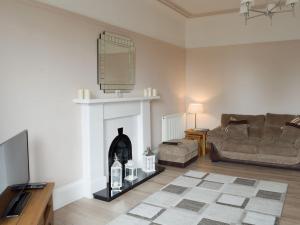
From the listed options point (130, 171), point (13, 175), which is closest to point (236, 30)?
point (130, 171)

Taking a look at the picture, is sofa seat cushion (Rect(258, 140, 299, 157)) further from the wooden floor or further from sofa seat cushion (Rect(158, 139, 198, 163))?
sofa seat cushion (Rect(158, 139, 198, 163))

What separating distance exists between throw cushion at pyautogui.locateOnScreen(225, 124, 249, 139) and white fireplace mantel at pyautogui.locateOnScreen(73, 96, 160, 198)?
72.9 inches

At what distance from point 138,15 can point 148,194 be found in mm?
2853

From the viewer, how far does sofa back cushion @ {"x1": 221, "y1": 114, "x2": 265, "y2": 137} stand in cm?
518

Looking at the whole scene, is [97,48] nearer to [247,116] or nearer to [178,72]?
[178,72]

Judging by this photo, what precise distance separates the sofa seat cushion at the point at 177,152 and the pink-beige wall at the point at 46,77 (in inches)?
72.1

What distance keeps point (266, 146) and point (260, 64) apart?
1887mm

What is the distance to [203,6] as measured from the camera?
534 cm

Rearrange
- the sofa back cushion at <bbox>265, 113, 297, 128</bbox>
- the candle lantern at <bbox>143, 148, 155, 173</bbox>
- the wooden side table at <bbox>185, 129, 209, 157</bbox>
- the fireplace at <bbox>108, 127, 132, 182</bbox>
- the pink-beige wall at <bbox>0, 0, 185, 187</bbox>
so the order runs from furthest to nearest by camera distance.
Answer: the wooden side table at <bbox>185, 129, 209, 157</bbox>
the sofa back cushion at <bbox>265, 113, 297, 128</bbox>
the candle lantern at <bbox>143, 148, 155, 173</bbox>
the fireplace at <bbox>108, 127, 132, 182</bbox>
the pink-beige wall at <bbox>0, 0, 185, 187</bbox>

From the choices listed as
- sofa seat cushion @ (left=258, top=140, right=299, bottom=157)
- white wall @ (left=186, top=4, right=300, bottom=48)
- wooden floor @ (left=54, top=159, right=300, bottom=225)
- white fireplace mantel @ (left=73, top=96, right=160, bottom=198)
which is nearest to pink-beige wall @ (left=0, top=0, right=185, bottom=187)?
white fireplace mantel @ (left=73, top=96, right=160, bottom=198)

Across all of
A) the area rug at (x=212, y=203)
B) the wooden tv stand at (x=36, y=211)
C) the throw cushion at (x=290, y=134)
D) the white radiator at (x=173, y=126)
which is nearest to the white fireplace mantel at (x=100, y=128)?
the area rug at (x=212, y=203)

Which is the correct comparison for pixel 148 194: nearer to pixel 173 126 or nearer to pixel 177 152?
pixel 177 152

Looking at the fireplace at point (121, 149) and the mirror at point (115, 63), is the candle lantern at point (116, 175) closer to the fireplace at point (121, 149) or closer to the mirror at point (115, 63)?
the fireplace at point (121, 149)

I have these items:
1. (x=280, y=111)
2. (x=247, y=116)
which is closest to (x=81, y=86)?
(x=247, y=116)
